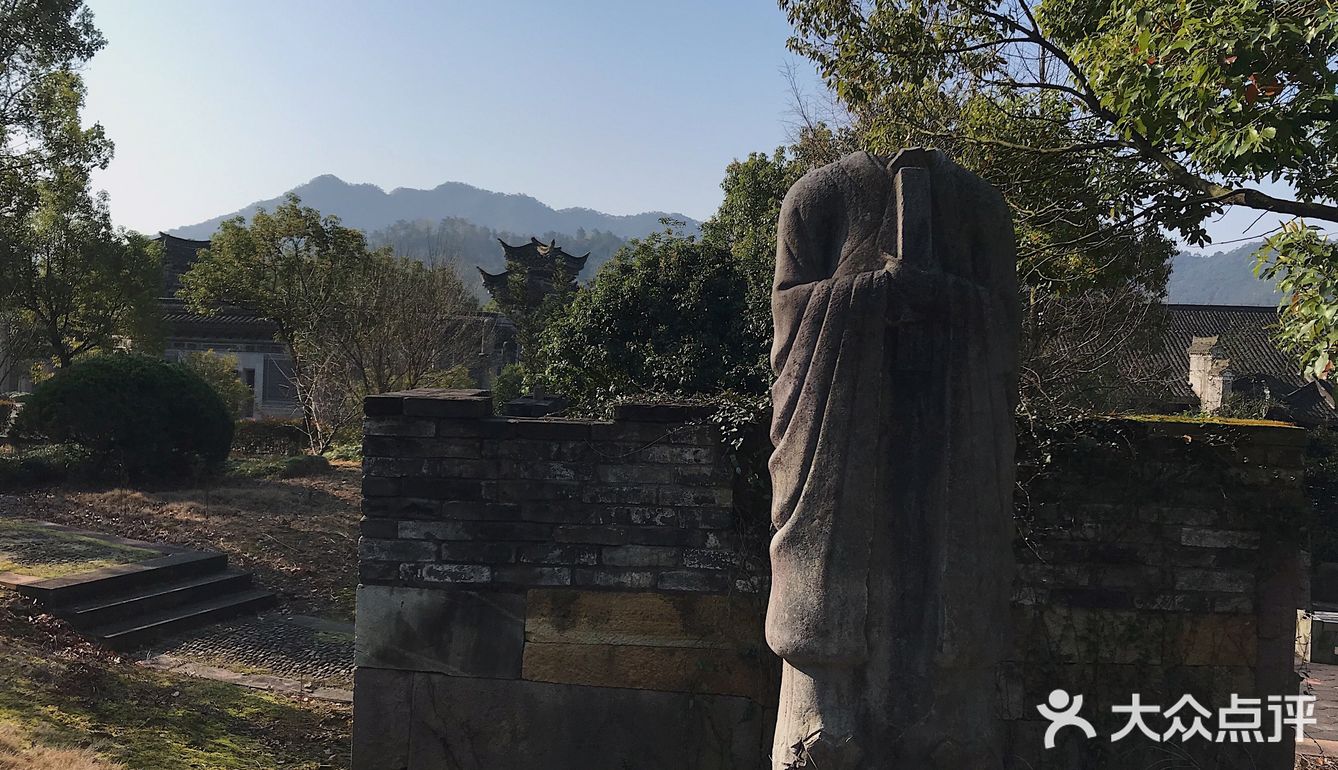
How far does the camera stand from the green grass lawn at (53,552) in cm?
912

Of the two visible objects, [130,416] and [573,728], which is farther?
[130,416]

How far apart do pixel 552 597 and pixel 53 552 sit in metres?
7.69

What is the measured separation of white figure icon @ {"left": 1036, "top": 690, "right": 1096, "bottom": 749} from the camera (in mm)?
4777

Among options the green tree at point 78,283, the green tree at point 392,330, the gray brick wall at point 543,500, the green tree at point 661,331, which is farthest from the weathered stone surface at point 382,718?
the green tree at point 78,283

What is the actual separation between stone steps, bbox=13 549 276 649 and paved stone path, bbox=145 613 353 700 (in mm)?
195

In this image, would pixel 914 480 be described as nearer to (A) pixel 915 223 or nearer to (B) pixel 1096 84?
(A) pixel 915 223

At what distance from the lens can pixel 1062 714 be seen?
4805 millimetres

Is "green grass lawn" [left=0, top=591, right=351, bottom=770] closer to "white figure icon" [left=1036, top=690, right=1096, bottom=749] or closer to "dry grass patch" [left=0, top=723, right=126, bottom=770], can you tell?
"dry grass patch" [left=0, top=723, right=126, bottom=770]

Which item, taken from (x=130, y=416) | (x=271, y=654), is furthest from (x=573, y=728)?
(x=130, y=416)

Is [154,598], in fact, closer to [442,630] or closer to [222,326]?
[442,630]

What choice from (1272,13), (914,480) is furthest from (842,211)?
(1272,13)

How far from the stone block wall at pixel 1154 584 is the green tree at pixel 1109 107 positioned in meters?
1.61

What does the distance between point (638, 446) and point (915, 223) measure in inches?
88.2

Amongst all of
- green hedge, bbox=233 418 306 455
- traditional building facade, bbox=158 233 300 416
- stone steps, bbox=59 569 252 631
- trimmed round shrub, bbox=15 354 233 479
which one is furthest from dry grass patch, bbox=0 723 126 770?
traditional building facade, bbox=158 233 300 416
